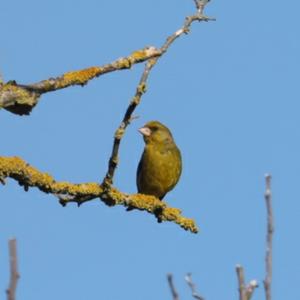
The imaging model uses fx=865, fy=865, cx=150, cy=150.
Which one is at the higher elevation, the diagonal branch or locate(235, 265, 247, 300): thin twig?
the diagonal branch

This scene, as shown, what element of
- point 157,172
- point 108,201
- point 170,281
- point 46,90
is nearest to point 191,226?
point 108,201

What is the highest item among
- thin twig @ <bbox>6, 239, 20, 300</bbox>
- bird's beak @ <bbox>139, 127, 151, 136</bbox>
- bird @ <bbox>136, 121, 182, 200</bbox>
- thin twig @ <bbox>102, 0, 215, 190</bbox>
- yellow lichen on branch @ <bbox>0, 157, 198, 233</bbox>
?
bird's beak @ <bbox>139, 127, 151, 136</bbox>

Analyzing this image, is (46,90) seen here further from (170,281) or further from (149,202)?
(170,281)

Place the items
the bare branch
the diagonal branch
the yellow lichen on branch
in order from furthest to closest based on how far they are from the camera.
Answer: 1. the yellow lichen on branch
2. the diagonal branch
3. the bare branch

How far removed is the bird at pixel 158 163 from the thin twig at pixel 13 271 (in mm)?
6735

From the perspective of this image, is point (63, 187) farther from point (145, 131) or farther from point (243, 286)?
point (145, 131)

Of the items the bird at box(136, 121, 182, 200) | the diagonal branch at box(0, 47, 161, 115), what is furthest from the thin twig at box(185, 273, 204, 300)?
the bird at box(136, 121, 182, 200)

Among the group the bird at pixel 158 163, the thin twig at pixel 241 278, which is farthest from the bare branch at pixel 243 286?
the bird at pixel 158 163

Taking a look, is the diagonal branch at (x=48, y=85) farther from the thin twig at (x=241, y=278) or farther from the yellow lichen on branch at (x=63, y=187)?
the thin twig at (x=241, y=278)

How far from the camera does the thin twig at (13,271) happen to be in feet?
6.35

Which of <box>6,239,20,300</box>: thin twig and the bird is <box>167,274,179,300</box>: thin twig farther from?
the bird

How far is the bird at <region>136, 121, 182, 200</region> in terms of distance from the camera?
879 cm

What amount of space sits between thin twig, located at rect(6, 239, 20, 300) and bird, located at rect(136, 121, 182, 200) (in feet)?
22.1

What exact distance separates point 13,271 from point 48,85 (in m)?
2.65
